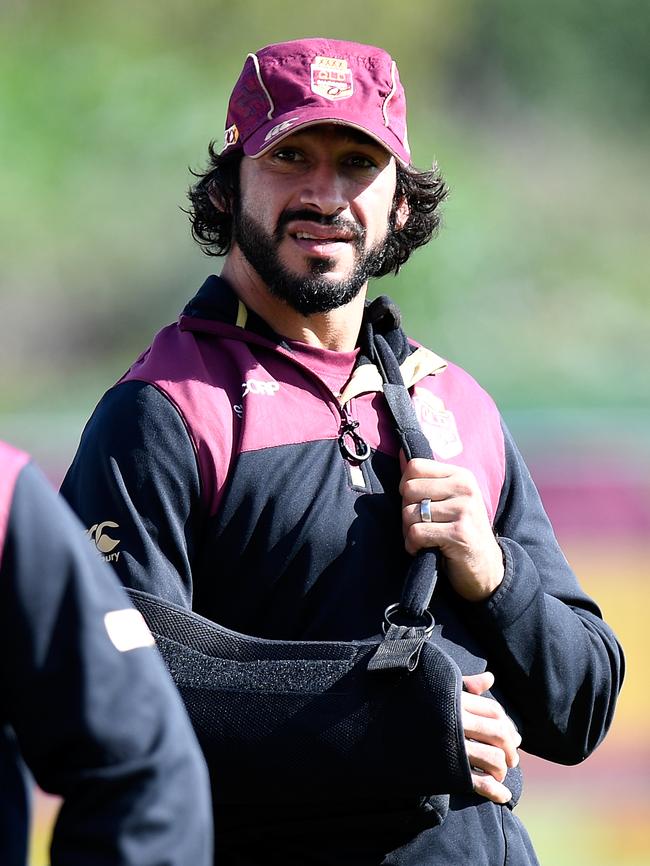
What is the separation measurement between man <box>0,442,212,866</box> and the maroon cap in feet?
3.70

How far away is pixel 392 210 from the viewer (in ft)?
8.39

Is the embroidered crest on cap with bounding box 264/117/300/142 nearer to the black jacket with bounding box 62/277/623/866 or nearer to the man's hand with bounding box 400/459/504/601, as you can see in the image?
the black jacket with bounding box 62/277/623/866

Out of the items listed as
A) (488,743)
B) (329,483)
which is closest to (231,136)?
(329,483)

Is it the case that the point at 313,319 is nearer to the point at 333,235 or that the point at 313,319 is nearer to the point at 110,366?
the point at 333,235

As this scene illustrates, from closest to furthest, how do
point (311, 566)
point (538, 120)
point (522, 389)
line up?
point (311, 566)
point (522, 389)
point (538, 120)

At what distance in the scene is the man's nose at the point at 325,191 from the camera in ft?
7.37

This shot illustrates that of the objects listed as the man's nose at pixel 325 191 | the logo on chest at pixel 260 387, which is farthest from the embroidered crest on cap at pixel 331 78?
the logo on chest at pixel 260 387

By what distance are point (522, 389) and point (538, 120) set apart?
2.37m

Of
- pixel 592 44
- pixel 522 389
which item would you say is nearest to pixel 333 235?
pixel 522 389

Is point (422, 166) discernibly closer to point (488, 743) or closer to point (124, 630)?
point (488, 743)

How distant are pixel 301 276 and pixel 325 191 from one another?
5.3 inches

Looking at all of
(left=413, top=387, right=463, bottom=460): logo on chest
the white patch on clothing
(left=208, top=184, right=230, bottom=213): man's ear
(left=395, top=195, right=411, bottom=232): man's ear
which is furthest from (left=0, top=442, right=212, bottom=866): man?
(left=395, top=195, right=411, bottom=232): man's ear

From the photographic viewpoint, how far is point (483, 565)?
2.11m

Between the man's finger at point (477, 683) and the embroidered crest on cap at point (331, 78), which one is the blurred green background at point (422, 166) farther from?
the man's finger at point (477, 683)
